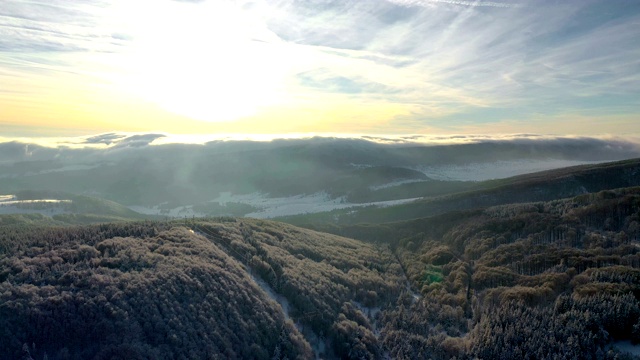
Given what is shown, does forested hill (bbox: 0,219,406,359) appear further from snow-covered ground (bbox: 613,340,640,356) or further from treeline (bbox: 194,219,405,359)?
snow-covered ground (bbox: 613,340,640,356)

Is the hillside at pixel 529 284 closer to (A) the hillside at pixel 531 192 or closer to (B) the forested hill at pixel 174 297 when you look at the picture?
(B) the forested hill at pixel 174 297

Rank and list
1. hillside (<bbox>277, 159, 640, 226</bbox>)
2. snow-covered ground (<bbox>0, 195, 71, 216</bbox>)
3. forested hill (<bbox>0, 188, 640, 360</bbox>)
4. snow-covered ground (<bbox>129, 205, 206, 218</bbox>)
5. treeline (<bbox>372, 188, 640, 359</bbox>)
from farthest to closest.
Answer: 1. snow-covered ground (<bbox>129, 205, 206, 218</bbox>)
2. snow-covered ground (<bbox>0, 195, 71, 216</bbox>)
3. hillside (<bbox>277, 159, 640, 226</bbox>)
4. treeline (<bbox>372, 188, 640, 359</bbox>)
5. forested hill (<bbox>0, 188, 640, 360</bbox>)

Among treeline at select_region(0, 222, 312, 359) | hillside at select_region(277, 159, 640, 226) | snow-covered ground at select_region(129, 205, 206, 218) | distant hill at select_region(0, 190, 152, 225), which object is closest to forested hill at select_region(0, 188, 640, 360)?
treeline at select_region(0, 222, 312, 359)

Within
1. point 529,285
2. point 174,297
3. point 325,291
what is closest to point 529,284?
point 529,285

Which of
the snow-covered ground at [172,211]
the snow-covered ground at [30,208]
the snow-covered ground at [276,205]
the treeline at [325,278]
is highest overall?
the treeline at [325,278]

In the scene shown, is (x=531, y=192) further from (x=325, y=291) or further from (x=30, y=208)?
(x=30, y=208)

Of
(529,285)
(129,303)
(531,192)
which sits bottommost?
(529,285)

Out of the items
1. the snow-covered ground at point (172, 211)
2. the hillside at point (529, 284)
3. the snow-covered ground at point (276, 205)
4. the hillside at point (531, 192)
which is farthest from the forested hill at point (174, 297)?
the snow-covered ground at point (172, 211)

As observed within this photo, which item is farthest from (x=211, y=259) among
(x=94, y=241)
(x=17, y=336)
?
(x=17, y=336)

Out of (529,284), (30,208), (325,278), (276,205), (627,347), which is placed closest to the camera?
(627,347)
